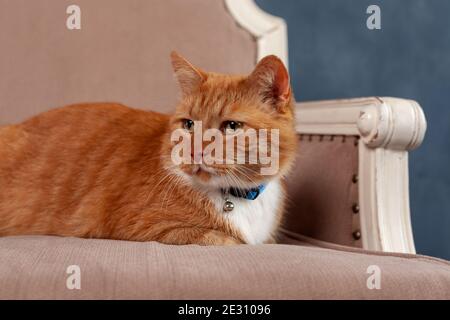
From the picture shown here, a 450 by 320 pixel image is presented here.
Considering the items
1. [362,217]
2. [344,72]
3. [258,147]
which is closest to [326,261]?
[258,147]

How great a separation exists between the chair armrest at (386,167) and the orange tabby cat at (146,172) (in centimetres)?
21

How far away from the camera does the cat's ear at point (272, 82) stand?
1315 millimetres

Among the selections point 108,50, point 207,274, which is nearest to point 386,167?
point 207,274

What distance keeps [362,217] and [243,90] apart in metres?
0.43

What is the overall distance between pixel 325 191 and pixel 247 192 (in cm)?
30

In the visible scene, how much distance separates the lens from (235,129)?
4.39ft

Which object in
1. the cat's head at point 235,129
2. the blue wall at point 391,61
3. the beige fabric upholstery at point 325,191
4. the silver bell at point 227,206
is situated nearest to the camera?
the cat's head at point 235,129

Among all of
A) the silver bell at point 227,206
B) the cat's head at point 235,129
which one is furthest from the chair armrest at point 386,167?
the silver bell at point 227,206

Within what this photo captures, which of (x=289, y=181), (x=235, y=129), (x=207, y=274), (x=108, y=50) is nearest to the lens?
(x=207, y=274)

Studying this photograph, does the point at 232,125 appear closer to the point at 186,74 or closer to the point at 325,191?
the point at 186,74

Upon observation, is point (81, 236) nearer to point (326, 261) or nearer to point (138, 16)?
point (326, 261)

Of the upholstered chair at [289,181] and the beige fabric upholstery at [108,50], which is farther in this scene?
the beige fabric upholstery at [108,50]

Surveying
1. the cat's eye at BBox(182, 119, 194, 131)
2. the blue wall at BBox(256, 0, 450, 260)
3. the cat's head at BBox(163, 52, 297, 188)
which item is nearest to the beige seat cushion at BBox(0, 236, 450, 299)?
the cat's head at BBox(163, 52, 297, 188)

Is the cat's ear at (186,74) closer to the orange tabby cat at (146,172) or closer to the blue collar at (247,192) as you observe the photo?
the orange tabby cat at (146,172)
